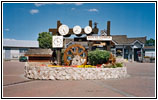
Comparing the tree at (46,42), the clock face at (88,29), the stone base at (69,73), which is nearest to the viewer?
the stone base at (69,73)

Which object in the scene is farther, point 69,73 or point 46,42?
point 46,42

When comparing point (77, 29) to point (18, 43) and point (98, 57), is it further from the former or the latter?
point (18, 43)

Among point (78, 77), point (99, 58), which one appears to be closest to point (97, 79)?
point (78, 77)

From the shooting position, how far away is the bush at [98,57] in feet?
41.9

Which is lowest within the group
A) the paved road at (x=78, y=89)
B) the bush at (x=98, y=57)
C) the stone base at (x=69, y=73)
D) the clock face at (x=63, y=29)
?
the paved road at (x=78, y=89)

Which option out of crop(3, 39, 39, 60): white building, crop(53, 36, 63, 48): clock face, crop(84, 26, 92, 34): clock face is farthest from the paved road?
crop(3, 39, 39, 60): white building

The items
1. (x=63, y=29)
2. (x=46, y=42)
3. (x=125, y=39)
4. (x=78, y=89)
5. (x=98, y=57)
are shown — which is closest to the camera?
(x=78, y=89)

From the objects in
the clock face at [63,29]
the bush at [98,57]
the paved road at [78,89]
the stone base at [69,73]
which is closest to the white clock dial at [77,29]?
the clock face at [63,29]

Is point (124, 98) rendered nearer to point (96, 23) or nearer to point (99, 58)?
point (99, 58)

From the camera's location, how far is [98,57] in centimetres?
1286

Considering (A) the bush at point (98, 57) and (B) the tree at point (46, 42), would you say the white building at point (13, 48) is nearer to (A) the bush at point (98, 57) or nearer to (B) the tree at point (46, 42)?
(B) the tree at point (46, 42)

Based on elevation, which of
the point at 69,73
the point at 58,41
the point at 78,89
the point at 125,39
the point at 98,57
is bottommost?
the point at 78,89

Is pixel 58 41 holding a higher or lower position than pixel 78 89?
higher

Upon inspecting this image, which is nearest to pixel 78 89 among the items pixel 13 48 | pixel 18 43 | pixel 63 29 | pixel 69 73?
pixel 69 73
